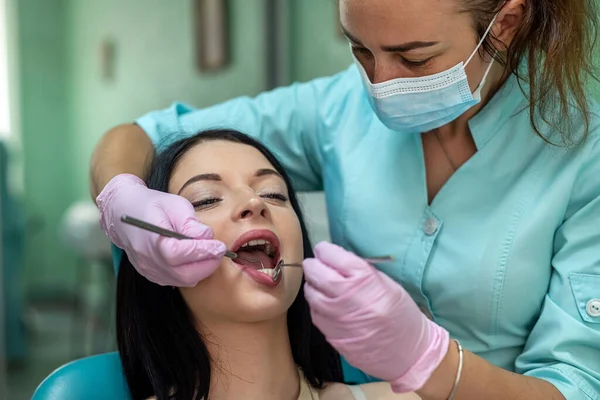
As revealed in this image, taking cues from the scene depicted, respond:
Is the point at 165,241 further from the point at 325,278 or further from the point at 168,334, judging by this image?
the point at 168,334

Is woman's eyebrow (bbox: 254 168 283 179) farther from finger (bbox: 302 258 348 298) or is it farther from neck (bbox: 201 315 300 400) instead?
finger (bbox: 302 258 348 298)

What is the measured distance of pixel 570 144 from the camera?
1443 millimetres

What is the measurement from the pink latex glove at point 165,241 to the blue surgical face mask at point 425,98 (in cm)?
42

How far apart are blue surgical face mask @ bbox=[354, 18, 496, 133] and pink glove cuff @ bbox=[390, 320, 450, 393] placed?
0.48 m

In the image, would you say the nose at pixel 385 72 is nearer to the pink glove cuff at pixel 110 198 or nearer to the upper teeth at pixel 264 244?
the upper teeth at pixel 264 244

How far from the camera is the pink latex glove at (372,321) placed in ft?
3.50

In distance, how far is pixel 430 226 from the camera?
1520 millimetres

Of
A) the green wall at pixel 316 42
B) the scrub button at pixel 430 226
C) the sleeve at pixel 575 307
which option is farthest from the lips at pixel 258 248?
the green wall at pixel 316 42

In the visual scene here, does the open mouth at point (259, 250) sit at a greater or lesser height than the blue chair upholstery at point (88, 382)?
greater

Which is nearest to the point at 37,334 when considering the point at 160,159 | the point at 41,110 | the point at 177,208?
the point at 41,110

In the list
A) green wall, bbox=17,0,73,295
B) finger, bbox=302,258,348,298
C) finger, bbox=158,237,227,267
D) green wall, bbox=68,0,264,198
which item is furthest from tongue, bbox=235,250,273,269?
green wall, bbox=17,0,73,295

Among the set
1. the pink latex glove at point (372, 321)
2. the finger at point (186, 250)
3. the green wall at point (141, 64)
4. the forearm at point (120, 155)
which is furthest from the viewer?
the green wall at point (141, 64)

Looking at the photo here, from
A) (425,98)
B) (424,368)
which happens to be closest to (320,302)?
(424,368)

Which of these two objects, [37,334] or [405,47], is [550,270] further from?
[37,334]
